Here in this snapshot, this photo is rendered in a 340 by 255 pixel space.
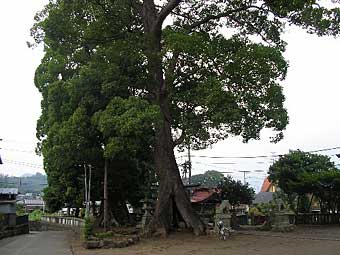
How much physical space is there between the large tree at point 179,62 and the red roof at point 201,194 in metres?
10.00

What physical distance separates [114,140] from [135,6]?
793 centimetres

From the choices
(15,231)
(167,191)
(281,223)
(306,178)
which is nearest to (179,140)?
(167,191)

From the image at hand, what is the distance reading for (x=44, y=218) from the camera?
188 feet

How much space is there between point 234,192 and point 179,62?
58.8ft

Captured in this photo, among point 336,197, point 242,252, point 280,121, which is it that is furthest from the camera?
point 336,197

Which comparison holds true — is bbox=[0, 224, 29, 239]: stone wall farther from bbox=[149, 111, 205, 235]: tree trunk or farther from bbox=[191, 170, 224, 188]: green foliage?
bbox=[191, 170, 224, 188]: green foliage

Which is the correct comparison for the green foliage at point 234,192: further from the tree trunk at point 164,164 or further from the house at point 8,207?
the house at point 8,207

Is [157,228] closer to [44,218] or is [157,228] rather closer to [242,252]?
[242,252]

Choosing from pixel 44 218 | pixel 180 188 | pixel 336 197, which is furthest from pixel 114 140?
pixel 44 218

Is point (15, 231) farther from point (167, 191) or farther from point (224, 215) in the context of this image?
point (224, 215)

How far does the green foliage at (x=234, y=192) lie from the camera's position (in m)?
34.7

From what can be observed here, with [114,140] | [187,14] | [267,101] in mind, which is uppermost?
[187,14]

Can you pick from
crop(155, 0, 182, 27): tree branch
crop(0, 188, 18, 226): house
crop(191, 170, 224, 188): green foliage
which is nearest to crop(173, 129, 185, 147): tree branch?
crop(155, 0, 182, 27): tree branch

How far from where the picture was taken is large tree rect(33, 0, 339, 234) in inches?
697
